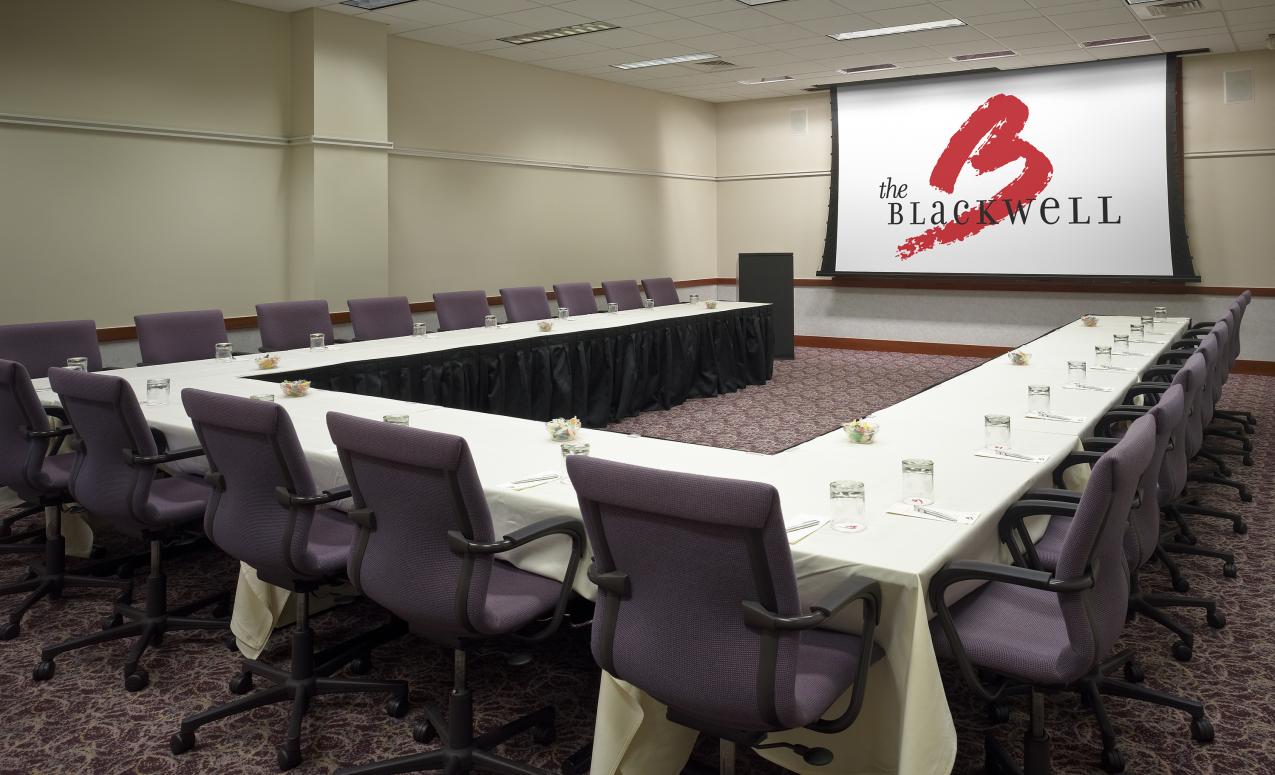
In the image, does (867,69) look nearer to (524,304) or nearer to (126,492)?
(524,304)

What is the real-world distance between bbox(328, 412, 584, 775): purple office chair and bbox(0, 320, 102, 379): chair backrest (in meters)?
3.52

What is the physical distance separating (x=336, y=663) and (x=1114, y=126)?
935 centimetres

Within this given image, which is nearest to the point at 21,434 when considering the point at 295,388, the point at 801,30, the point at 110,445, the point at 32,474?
the point at 32,474

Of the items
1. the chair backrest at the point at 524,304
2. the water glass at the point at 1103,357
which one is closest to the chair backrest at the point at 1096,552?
the water glass at the point at 1103,357

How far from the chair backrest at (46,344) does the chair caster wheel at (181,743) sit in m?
3.09

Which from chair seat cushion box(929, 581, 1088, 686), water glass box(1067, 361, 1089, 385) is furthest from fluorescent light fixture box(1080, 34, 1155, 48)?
chair seat cushion box(929, 581, 1088, 686)

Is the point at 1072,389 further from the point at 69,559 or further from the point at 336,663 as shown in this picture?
the point at 69,559

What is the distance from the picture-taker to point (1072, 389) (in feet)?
14.7

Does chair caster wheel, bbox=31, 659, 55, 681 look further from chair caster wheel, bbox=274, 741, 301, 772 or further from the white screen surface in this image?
the white screen surface

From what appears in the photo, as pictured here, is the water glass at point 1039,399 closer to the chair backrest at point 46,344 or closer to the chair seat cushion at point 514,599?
the chair seat cushion at point 514,599

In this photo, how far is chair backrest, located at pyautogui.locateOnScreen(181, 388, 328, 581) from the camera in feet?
8.59

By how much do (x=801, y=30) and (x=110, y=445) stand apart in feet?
21.4

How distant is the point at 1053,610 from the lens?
2.39 meters

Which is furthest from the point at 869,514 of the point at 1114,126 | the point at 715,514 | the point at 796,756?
the point at 1114,126
